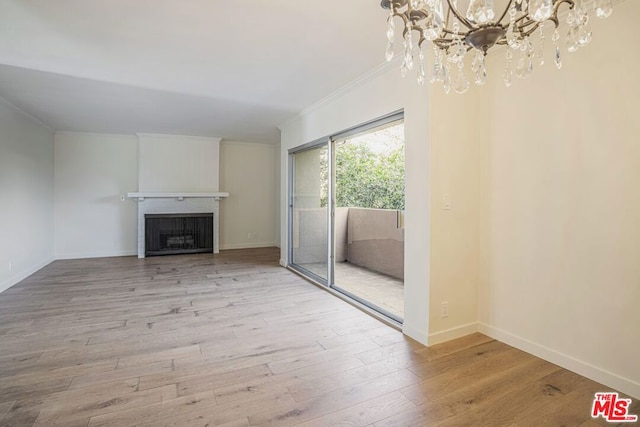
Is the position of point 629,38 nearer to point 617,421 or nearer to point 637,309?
point 637,309

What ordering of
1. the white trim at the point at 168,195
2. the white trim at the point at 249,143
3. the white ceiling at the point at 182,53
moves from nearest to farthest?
the white ceiling at the point at 182,53 < the white trim at the point at 168,195 < the white trim at the point at 249,143

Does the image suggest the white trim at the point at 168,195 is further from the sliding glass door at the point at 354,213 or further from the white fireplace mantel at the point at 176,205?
the sliding glass door at the point at 354,213

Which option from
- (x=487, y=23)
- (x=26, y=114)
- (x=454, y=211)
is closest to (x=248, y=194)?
(x=26, y=114)

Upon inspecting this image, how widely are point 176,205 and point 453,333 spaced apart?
595 cm

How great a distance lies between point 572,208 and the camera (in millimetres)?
2188

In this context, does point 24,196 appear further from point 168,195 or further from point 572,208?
point 572,208

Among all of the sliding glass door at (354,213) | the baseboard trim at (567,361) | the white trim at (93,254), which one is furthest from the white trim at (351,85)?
the white trim at (93,254)

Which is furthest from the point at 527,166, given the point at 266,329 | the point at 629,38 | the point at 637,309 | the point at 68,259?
the point at 68,259

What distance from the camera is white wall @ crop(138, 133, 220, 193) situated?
6465 mm

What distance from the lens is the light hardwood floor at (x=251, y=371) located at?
1.76 m

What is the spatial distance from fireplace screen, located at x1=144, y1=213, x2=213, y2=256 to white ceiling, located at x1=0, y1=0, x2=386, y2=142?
256cm

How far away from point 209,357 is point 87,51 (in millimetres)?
2779

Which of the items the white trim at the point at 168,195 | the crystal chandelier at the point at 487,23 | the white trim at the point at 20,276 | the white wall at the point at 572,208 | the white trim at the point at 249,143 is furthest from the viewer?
the white trim at the point at 249,143

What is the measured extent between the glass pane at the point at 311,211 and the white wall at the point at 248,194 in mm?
2476
